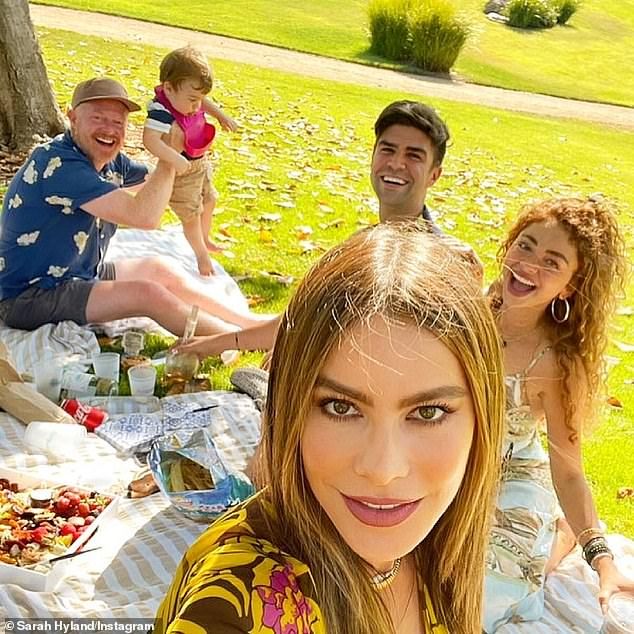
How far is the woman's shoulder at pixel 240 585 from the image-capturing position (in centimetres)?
116

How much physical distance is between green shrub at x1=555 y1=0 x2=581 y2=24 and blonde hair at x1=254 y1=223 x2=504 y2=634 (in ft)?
90.8

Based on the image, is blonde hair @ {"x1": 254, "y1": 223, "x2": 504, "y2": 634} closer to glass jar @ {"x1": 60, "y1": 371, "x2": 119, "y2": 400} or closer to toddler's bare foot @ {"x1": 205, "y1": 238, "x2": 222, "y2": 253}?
glass jar @ {"x1": 60, "y1": 371, "x2": 119, "y2": 400}

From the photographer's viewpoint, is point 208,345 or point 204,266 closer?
point 208,345

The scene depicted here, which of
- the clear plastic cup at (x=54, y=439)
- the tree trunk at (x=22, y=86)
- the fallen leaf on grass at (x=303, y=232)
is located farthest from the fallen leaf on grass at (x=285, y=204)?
the clear plastic cup at (x=54, y=439)

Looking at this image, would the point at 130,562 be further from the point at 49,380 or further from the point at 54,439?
the point at 49,380

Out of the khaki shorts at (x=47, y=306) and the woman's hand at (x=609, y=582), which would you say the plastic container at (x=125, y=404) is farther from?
the woman's hand at (x=609, y=582)

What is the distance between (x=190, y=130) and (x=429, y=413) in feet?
15.7

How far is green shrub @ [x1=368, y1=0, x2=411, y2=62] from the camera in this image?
1816 cm

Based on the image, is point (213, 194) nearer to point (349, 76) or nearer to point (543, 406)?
point (543, 406)

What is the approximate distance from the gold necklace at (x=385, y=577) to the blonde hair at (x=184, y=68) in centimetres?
447

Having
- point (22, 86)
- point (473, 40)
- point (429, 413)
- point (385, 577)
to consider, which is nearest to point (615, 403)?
point (385, 577)

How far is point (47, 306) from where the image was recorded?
4645 mm

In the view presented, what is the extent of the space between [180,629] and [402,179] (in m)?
2.96

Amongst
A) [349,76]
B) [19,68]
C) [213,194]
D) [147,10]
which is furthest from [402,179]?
[147,10]
